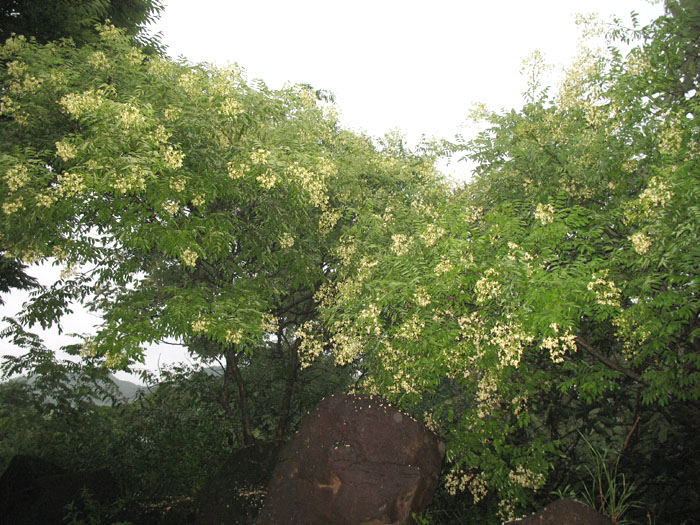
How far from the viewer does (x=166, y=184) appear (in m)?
9.67

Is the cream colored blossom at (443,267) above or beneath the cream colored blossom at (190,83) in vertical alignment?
beneath

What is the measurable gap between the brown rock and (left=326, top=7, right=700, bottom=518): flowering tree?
1959 millimetres

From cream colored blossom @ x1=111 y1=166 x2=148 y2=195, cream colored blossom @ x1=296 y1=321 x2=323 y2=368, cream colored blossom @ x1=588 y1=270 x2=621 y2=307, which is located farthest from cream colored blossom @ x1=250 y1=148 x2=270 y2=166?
cream colored blossom @ x1=588 y1=270 x2=621 y2=307

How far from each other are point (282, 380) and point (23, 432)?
7385 mm

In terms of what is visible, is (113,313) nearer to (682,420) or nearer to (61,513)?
(61,513)

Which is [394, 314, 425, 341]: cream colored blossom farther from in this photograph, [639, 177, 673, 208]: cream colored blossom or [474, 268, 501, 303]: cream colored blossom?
[639, 177, 673, 208]: cream colored blossom

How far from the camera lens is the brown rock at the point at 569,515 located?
5.42m

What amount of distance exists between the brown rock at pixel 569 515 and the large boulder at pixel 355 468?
2924mm

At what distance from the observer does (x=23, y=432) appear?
13758mm

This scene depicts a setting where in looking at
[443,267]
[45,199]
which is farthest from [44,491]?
[443,267]

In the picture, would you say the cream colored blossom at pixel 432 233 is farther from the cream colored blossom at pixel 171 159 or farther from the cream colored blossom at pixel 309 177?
the cream colored blossom at pixel 171 159

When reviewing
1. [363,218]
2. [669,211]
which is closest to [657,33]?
[669,211]

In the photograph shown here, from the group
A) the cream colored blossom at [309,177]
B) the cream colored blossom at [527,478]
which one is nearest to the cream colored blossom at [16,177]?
the cream colored blossom at [309,177]

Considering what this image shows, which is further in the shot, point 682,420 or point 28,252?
point 28,252
